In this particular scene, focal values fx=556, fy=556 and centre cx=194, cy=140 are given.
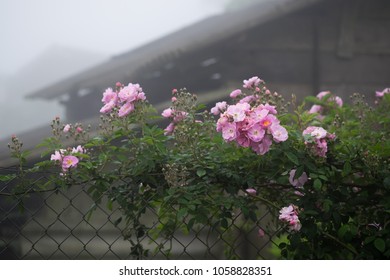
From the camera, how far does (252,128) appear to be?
5.77 ft

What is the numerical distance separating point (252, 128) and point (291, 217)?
378 mm

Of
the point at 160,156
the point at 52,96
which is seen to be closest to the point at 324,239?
the point at 160,156

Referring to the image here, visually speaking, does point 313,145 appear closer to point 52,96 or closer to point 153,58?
point 153,58

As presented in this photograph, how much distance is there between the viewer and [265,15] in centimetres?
725

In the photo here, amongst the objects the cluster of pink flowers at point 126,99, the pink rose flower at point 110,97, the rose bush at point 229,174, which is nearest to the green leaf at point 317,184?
the rose bush at point 229,174

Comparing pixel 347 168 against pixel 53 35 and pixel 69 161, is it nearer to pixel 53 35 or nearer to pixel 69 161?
pixel 69 161

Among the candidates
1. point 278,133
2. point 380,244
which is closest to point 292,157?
point 278,133

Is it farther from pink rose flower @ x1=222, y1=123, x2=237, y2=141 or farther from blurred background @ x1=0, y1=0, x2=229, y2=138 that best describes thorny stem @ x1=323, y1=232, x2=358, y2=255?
blurred background @ x1=0, y1=0, x2=229, y2=138

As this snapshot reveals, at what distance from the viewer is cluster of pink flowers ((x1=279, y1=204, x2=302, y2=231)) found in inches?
75.7

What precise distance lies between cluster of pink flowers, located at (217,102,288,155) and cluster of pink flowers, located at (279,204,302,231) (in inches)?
10.8

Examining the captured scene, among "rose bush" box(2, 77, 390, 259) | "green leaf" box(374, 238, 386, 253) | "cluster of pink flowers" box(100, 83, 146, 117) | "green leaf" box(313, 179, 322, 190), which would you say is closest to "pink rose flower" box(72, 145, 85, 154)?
"rose bush" box(2, 77, 390, 259)

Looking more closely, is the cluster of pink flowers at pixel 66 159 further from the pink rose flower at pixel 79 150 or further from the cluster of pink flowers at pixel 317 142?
the cluster of pink flowers at pixel 317 142

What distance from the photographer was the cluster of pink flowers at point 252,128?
176 centimetres
